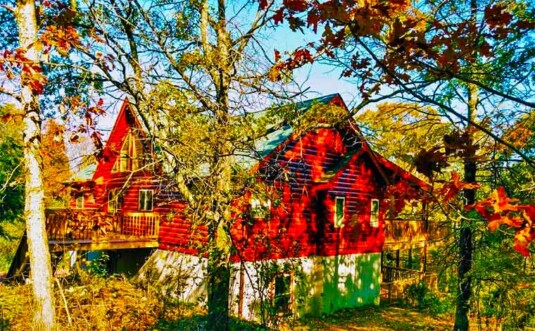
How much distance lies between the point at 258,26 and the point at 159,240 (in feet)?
35.2

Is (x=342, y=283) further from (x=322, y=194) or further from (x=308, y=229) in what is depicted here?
(x=322, y=194)

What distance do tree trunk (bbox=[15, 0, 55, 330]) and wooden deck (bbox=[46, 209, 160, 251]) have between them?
5595mm

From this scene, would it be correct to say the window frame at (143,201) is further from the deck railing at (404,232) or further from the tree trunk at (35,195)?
the tree trunk at (35,195)

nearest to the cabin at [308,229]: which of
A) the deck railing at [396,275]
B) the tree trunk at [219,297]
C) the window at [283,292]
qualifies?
the deck railing at [396,275]

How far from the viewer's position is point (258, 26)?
8.59 metres

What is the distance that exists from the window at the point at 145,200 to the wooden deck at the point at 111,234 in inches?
61.6

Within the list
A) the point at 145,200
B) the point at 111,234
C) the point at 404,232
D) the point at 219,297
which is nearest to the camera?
the point at 219,297

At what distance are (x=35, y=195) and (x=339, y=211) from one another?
13.5 meters

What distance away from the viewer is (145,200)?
59.4 feet

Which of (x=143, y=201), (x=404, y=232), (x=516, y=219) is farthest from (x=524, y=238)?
(x=404, y=232)

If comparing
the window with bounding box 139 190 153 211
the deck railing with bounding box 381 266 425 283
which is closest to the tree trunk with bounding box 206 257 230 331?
the window with bounding box 139 190 153 211

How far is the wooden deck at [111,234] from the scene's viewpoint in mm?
13297

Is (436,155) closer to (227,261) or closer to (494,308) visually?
(227,261)

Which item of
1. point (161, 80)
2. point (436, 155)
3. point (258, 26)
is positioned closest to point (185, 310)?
point (161, 80)
